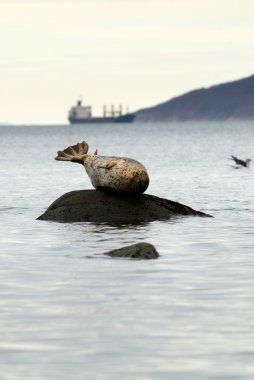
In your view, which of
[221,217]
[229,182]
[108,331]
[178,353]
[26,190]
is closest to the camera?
[178,353]

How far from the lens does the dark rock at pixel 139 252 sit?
17.8 meters

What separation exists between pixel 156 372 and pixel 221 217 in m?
17.1

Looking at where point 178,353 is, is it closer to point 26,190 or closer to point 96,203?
point 96,203

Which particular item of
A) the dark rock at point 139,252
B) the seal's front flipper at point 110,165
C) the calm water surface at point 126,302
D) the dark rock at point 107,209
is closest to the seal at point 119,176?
the seal's front flipper at point 110,165

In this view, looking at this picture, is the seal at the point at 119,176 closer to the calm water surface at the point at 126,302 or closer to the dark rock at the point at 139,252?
the calm water surface at the point at 126,302

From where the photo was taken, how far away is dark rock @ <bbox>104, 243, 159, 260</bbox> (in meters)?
17.8

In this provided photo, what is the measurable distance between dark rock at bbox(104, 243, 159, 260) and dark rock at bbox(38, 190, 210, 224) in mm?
5682

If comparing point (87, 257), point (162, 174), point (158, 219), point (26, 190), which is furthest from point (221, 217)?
point (162, 174)

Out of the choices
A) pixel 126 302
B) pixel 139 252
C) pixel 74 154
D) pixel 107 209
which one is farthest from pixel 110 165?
pixel 126 302

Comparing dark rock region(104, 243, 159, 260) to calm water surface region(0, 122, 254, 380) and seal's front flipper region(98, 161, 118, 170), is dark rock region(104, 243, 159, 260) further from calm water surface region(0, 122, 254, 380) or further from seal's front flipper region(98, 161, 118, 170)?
seal's front flipper region(98, 161, 118, 170)

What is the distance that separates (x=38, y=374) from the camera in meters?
10.2

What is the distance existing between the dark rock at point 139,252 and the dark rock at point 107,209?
568 cm

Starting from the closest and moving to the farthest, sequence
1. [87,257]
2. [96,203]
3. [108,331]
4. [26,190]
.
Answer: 1. [108,331]
2. [87,257]
3. [96,203]
4. [26,190]

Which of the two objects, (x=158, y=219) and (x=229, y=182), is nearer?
(x=158, y=219)
